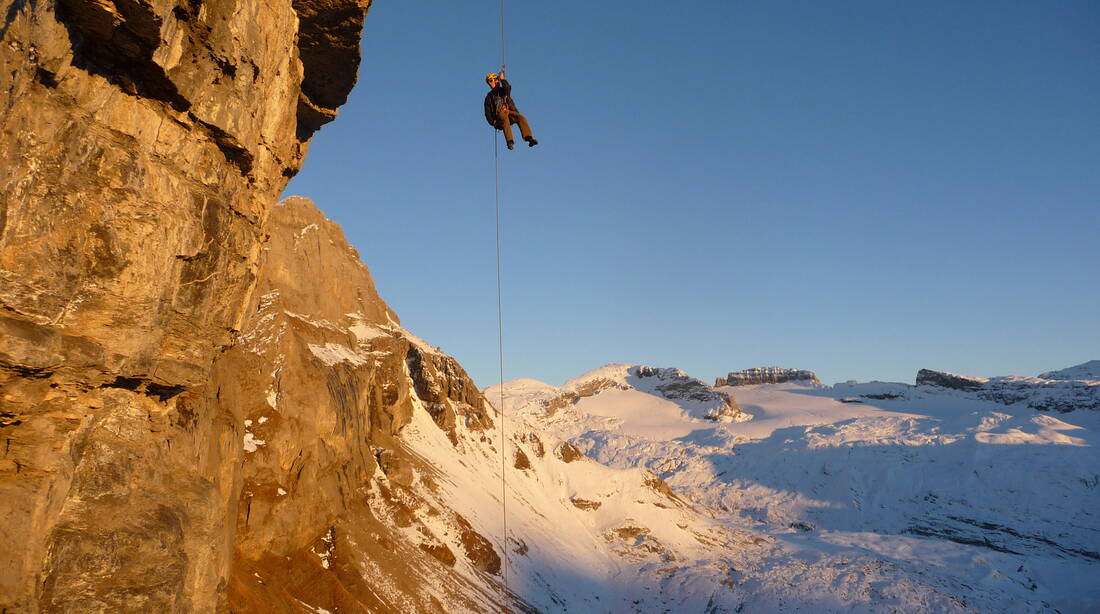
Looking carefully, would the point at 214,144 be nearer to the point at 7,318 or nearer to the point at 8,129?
the point at 8,129

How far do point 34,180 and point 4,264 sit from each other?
1.66 meters

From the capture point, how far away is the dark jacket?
2038 cm

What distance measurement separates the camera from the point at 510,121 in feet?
67.9

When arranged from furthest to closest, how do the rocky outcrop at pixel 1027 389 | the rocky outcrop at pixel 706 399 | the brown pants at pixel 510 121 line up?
the rocky outcrop at pixel 706 399 → the rocky outcrop at pixel 1027 389 → the brown pants at pixel 510 121

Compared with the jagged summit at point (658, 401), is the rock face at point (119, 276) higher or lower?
lower

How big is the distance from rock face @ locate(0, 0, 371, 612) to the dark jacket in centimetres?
641

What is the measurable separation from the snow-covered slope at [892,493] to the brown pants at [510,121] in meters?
57.7

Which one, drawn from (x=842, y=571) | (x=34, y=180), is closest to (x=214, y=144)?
(x=34, y=180)

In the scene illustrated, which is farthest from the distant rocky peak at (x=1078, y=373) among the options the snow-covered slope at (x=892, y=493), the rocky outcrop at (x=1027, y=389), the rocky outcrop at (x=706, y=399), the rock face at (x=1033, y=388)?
the rocky outcrop at (x=706, y=399)

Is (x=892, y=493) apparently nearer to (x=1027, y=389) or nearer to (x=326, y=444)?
(x=1027, y=389)

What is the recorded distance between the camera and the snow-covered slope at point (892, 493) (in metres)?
64.6

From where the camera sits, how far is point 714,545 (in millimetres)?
78750

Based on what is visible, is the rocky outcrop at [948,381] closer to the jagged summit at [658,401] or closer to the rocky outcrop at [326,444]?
the jagged summit at [658,401]

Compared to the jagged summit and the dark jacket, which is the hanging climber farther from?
the jagged summit
